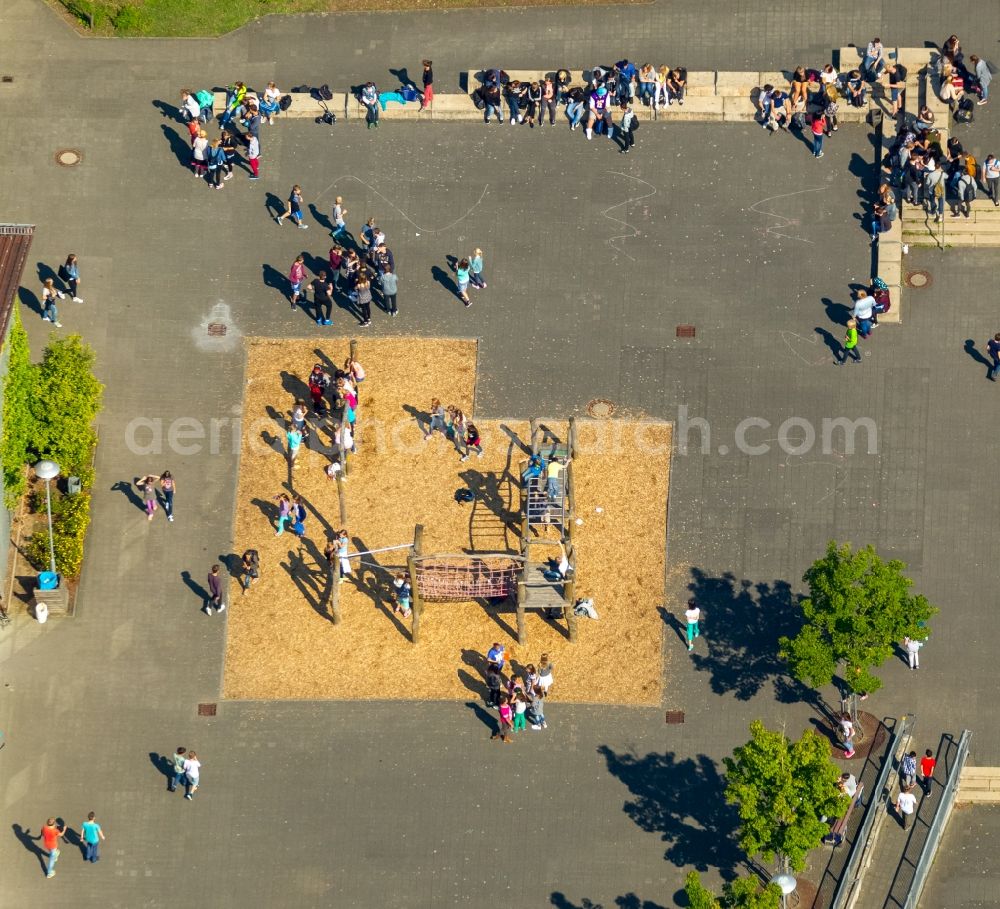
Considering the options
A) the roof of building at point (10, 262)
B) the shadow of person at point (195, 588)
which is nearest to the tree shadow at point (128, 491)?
the shadow of person at point (195, 588)

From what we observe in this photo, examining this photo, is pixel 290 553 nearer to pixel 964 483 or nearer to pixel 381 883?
pixel 381 883

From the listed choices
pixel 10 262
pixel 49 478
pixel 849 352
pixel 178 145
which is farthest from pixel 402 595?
pixel 178 145

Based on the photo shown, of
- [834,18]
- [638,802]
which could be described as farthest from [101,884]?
[834,18]

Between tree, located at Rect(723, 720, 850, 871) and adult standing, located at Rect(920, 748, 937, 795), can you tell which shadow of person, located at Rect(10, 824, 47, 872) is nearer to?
tree, located at Rect(723, 720, 850, 871)

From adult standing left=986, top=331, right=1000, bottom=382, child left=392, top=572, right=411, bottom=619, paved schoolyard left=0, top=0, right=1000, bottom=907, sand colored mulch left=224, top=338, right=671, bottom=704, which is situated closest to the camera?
paved schoolyard left=0, top=0, right=1000, bottom=907

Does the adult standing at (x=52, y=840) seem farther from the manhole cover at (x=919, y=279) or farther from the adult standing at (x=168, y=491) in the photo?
the manhole cover at (x=919, y=279)

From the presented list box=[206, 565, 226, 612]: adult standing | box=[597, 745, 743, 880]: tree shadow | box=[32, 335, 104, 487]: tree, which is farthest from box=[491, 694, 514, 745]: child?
→ box=[32, 335, 104, 487]: tree
